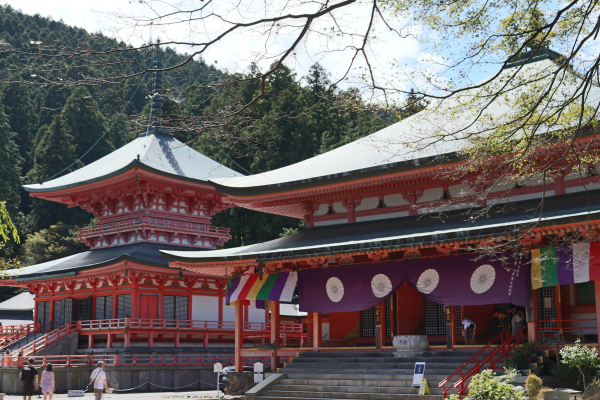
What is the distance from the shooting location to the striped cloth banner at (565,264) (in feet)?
56.9

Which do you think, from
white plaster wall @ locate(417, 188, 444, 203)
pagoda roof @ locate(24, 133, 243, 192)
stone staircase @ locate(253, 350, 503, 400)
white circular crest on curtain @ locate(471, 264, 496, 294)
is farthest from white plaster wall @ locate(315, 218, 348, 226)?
pagoda roof @ locate(24, 133, 243, 192)

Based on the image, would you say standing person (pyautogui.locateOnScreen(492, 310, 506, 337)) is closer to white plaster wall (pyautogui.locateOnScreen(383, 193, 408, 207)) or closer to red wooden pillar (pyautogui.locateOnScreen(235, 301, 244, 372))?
white plaster wall (pyautogui.locateOnScreen(383, 193, 408, 207))

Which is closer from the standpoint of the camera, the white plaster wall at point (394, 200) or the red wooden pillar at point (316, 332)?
the red wooden pillar at point (316, 332)

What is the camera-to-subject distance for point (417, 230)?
20.9 metres

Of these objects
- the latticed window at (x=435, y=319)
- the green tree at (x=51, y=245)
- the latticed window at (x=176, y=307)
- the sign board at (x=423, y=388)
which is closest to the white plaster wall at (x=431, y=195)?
the latticed window at (x=435, y=319)

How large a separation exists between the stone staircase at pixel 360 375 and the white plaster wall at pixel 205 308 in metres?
13.2

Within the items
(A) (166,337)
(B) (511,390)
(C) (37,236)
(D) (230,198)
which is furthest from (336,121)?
(B) (511,390)

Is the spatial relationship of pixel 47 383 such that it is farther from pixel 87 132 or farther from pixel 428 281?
pixel 87 132

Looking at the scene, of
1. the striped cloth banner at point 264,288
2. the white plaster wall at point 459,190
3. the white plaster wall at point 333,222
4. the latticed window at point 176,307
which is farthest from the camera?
the latticed window at point 176,307

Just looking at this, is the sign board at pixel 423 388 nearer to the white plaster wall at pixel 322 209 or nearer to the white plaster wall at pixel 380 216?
the white plaster wall at pixel 380 216

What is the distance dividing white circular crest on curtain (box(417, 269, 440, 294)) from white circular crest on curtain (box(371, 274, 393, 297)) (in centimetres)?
104

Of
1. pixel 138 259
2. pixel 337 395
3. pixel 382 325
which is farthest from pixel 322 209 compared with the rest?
pixel 138 259

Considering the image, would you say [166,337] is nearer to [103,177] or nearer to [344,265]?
[103,177]

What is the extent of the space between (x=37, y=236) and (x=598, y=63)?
59609 mm
